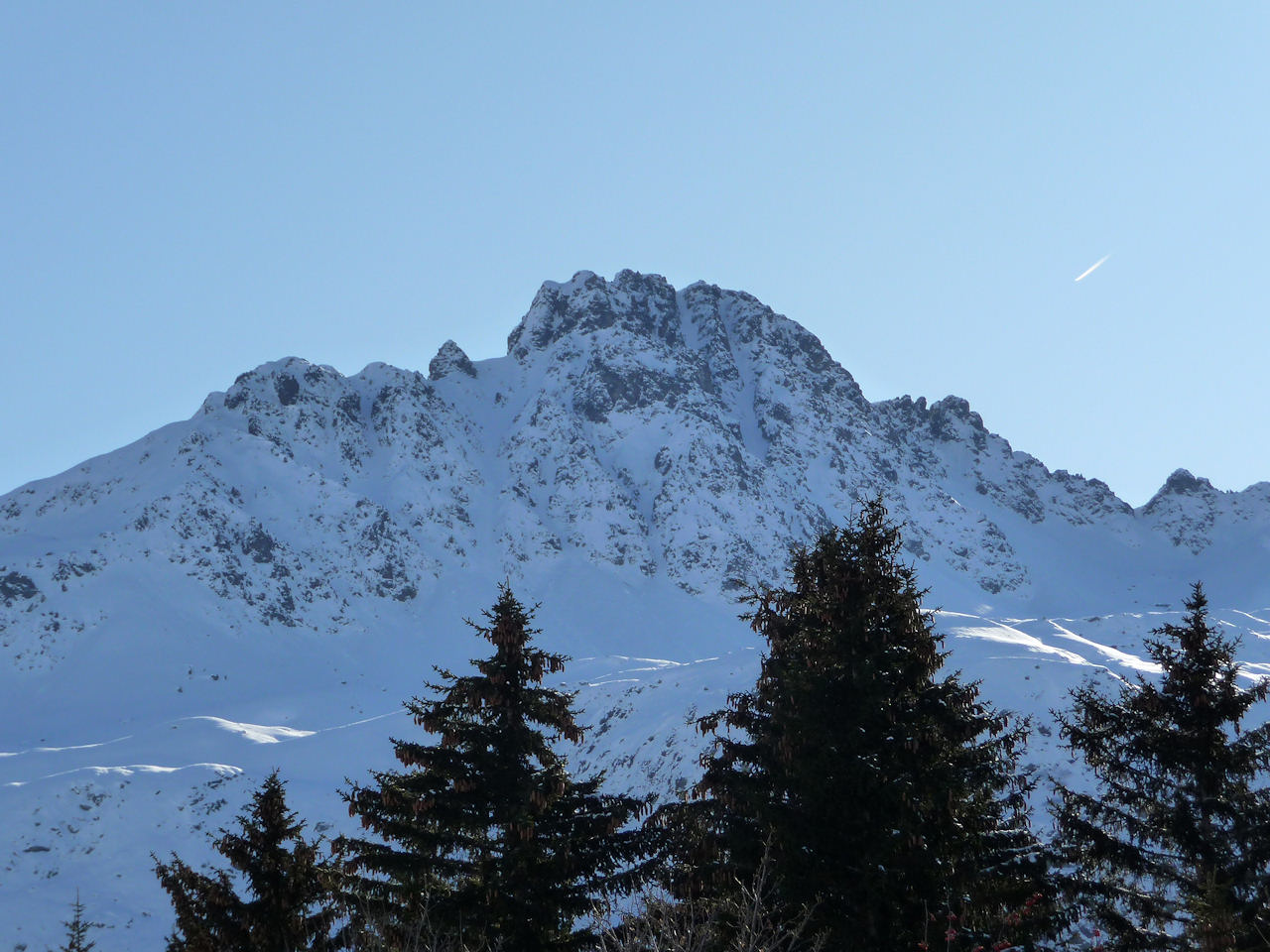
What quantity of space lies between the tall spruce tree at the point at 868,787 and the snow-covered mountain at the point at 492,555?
27.8m

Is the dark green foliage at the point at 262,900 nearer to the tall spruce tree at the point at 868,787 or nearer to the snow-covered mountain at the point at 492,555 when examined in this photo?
the tall spruce tree at the point at 868,787

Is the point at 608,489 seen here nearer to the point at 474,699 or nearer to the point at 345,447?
the point at 345,447

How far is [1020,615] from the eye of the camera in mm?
127438

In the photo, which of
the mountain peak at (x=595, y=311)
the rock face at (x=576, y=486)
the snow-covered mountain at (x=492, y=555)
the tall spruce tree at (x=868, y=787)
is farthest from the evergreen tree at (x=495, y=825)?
the mountain peak at (x=595, y=311)

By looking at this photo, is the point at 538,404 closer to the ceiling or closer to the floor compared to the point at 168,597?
closer to the ceiling

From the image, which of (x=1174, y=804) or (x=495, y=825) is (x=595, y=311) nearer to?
(x=495, y=825)

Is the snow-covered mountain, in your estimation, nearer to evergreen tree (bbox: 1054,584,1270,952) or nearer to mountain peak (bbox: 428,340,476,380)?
mountain peak (bbox: 428,340,476,380)

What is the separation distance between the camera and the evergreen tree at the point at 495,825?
562 inches

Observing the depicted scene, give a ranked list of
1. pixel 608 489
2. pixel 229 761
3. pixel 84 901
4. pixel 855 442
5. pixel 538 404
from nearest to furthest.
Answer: pixel 84 901
pixel 229 761
pixel 608 489
pixel 538 404
pixel 855 442

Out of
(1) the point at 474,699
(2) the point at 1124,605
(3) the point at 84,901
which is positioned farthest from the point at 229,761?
(2) the point at 1124,605

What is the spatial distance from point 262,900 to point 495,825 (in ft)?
11.7

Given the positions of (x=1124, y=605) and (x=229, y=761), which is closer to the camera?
(x=229, y=761)

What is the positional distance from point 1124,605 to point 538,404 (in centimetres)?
7824

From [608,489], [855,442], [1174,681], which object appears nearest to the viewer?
[1174,681]
